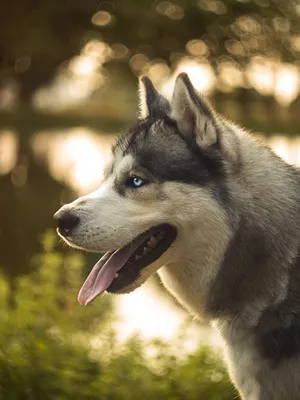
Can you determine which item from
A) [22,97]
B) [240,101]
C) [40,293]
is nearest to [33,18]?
Result: [240,101]

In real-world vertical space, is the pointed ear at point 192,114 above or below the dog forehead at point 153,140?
above

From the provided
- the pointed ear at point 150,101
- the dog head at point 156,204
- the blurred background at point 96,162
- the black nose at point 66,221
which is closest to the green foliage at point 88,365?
the blurred background at point 96,162

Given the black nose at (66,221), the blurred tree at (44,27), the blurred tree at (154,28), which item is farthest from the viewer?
the blurred tree at (44,27)

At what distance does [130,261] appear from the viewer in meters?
3.89

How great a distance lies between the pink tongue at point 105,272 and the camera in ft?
12.8

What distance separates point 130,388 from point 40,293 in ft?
4.01

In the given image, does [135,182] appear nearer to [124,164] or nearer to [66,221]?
[124,164]

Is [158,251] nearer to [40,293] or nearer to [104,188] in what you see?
[104,188]

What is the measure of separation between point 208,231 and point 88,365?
1737 millimetres

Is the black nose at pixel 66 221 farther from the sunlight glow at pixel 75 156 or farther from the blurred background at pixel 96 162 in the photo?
the sunlight glow at pixel 75 156

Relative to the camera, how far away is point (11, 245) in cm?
1145

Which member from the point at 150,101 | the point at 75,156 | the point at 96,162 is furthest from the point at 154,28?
the point at 150,101

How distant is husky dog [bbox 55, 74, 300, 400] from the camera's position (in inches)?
150

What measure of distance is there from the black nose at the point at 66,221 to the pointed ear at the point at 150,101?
2.29ft
